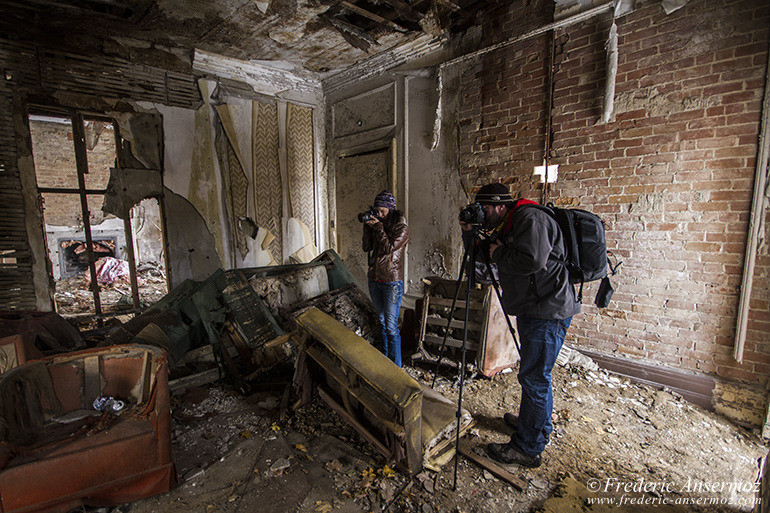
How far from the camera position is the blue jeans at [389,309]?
356cm

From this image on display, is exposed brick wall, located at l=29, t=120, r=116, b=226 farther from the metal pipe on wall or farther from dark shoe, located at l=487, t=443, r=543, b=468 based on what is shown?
the metal pipe on wall

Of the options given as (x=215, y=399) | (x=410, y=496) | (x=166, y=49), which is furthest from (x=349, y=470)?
(x=166, y=49)

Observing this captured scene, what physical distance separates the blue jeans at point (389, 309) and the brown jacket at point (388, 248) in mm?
92

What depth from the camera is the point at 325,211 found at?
7.07m

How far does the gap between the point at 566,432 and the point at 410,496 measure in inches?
59.0

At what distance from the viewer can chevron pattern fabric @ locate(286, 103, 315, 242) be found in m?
6.46

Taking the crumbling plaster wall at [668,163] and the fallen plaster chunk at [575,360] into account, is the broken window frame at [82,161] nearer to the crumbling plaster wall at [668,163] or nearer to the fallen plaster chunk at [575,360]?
the crumbling plaster wall at [668,163]

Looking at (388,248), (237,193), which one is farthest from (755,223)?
(237,193)

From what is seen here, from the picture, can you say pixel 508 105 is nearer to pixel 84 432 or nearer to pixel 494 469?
pixel 494 469

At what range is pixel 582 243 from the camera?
2350 mm

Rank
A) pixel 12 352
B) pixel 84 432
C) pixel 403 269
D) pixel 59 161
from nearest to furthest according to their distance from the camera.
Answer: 1. pixel 84 432
2. pixel 12 352
3. pixel 403 269
4. pixel 59 161

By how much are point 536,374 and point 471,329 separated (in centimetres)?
121

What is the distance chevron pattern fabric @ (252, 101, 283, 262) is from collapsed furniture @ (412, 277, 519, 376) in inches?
141

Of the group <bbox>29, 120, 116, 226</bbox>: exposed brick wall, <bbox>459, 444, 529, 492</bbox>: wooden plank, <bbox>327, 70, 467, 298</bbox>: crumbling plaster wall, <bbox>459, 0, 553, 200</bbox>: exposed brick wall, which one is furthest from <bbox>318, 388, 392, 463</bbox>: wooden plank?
<bbox>29, 120, 116, 226</bbox>: exposed brick wall
